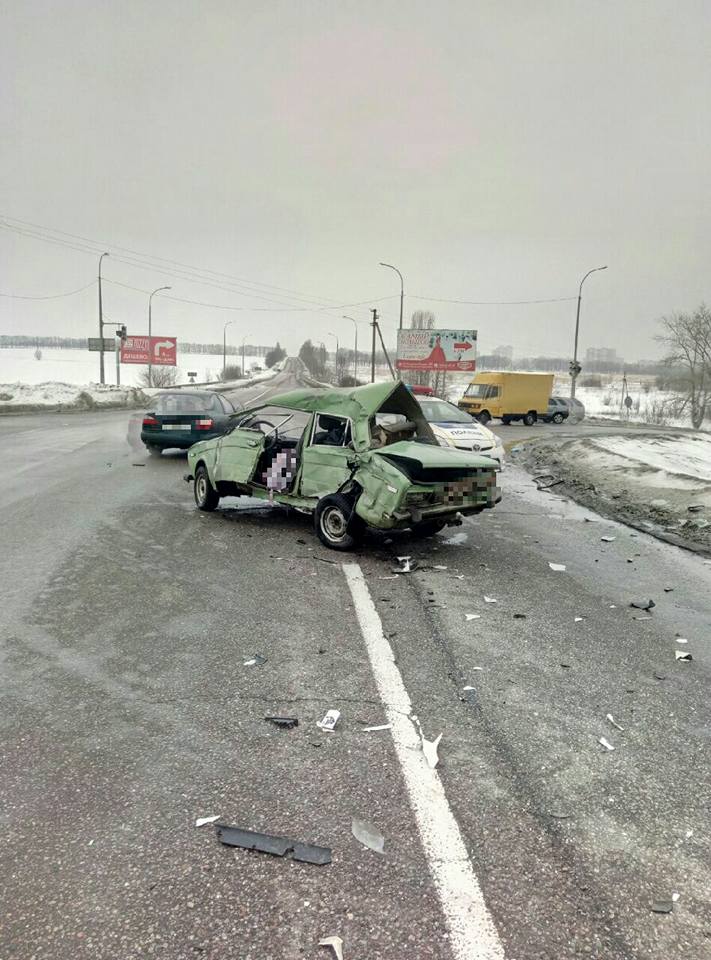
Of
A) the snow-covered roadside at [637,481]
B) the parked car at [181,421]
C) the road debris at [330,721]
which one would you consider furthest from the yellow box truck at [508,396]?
the road debris at [330,721]

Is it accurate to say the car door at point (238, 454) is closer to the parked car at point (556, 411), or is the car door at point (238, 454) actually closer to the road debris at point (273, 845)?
the road debris at point (273, 845)

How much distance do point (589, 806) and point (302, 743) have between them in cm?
138

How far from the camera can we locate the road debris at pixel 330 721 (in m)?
3.51

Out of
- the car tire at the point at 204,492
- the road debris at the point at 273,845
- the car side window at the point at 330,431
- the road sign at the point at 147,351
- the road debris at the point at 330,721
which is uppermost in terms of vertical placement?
the road sign at the point at 147,351

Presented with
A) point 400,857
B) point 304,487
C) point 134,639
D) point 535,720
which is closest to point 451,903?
point 400,857

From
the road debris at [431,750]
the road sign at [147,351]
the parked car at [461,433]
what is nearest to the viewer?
the road debris at [431,750]

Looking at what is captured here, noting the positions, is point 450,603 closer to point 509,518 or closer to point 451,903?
point 451,903

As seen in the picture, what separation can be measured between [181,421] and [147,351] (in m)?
54.4

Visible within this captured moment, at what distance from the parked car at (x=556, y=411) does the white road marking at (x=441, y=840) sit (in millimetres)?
33830

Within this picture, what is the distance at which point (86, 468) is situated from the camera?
13.6 m

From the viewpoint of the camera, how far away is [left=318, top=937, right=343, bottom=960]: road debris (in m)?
2.11

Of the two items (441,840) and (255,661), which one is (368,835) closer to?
(441,840)

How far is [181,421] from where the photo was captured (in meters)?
15.3

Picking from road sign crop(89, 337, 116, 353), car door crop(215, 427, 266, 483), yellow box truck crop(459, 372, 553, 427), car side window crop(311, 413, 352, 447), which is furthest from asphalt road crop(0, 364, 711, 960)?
road sign crop(89, 337, 116, 353)
